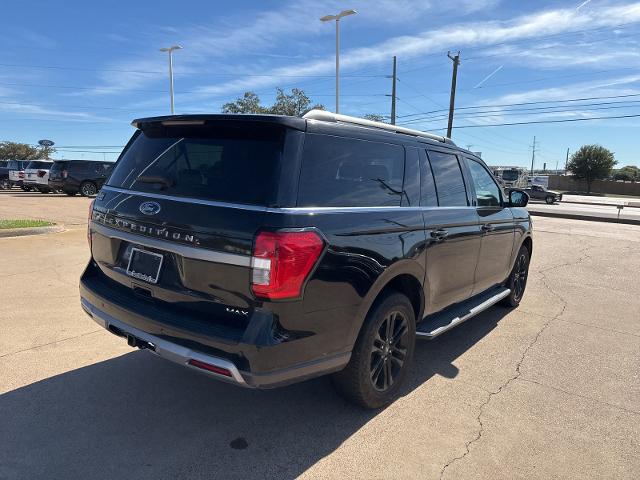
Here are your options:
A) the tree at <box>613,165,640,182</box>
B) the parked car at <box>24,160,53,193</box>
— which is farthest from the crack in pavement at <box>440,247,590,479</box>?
the tree at <box>613,165,640,182</box>

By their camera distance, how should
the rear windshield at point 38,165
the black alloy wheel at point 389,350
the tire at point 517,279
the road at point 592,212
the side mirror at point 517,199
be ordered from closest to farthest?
the black alloy wheel at point 389,350, the side mirror at point 517,199, the tire at point 517,279, the road at point 592,212, the rear windshield at point 38,165

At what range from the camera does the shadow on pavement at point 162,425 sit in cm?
260

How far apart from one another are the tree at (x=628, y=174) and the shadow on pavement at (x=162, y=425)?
3561 inches

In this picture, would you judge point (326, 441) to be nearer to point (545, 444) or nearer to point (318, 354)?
point (318, 354)

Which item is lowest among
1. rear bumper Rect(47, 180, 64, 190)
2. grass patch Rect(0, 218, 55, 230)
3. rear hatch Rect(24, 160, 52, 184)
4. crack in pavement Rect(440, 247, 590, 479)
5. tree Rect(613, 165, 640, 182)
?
crack in pavement Rect(440, 247, 590, 479)

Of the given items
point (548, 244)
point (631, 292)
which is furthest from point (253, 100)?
point (631, 292)

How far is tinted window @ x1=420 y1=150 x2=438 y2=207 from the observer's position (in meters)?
3.67

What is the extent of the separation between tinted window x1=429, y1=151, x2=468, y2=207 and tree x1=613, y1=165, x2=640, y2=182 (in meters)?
88.5

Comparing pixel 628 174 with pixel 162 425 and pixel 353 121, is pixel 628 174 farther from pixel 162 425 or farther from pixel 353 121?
pixel 162 425

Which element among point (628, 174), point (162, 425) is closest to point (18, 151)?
point (162, 425)

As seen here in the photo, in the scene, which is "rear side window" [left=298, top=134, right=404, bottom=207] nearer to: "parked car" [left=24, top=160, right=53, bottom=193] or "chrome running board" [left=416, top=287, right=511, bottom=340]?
"chrome running board" [left=416, top=287, right=511, bottom=340]

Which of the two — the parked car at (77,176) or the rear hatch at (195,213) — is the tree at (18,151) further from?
the rear hatch at (195,213)

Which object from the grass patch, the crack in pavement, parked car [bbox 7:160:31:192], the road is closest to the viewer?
the crack in pavement

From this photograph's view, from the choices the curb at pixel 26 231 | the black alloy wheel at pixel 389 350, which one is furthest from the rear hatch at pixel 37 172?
the black alloy wheel at pixel 389 350
